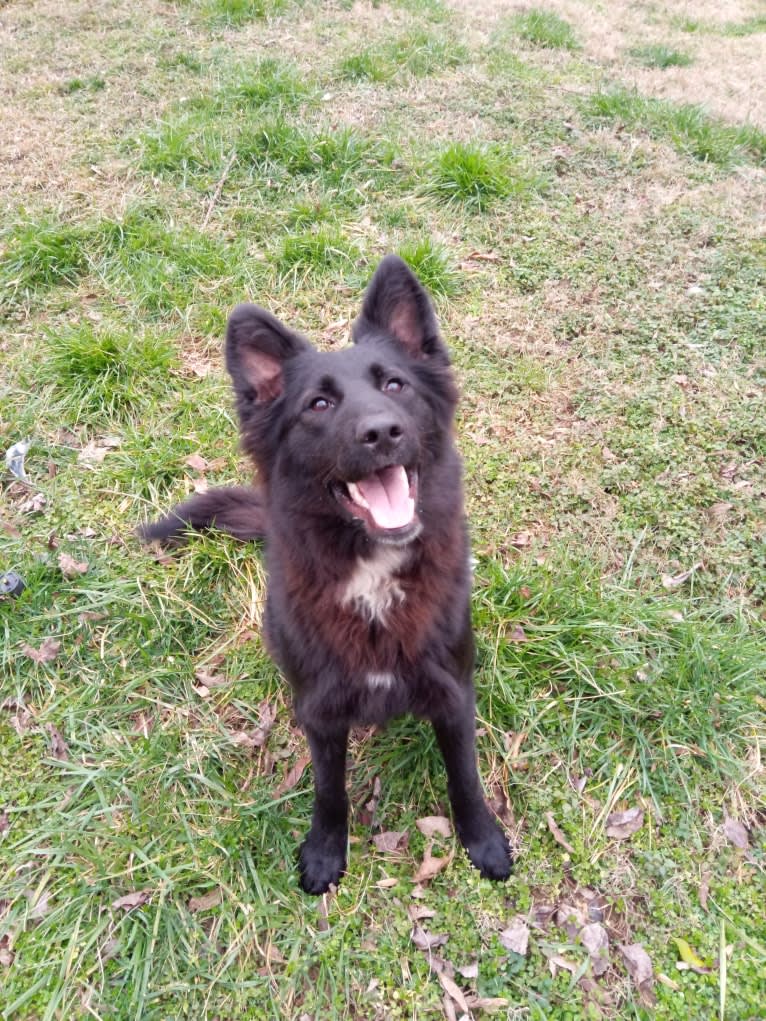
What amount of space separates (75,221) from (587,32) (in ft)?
19.4

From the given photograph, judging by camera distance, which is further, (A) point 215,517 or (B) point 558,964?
(A) point 215,517

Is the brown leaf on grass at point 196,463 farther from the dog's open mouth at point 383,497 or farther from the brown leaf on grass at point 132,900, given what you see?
the brown leaf on grass at point 132,900

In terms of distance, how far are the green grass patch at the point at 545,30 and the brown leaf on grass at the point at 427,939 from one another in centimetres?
790

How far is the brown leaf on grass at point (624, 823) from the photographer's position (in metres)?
2.43

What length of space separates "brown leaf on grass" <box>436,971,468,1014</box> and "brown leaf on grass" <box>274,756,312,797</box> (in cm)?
82

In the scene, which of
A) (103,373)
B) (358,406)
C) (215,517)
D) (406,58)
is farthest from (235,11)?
(358,406)

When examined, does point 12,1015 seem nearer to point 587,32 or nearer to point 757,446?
point 757,446

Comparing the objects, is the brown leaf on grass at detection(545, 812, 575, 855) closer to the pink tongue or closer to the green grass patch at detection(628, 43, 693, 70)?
the pink tongue

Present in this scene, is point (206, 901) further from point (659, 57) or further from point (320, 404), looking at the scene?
point (659, 57)

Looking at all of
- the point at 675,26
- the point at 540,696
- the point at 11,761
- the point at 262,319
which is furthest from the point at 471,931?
the point at 675,26

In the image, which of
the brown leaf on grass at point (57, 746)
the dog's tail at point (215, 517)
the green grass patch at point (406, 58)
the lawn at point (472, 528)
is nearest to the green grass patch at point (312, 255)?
the lawn at point (472, 528)

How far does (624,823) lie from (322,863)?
1112 millimetres

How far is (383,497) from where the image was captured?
1998 mm

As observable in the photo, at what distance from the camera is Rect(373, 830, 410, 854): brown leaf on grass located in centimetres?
246
